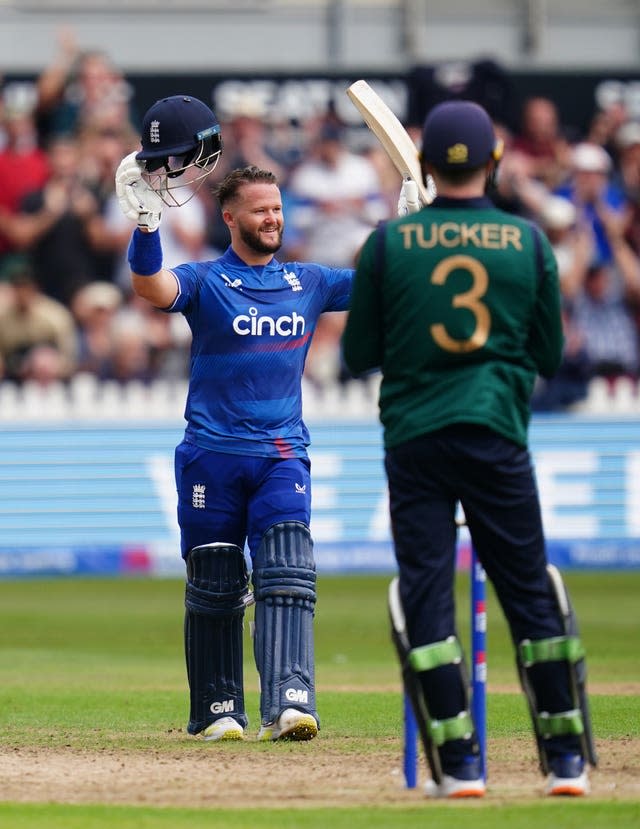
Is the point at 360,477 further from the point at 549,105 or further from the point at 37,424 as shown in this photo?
the point at 549,105

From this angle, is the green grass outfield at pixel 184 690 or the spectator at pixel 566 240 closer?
the green grass outfield at pixel 184 690

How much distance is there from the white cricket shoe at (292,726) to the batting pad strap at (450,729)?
1857mm

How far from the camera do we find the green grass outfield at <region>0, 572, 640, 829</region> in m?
5.91

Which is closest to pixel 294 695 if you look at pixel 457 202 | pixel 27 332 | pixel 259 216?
pixel 259 216

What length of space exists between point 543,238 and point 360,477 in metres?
12.0

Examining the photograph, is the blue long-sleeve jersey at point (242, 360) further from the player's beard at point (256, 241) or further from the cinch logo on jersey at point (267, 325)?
the player's beard at point (256, 241)

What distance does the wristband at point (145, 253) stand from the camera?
7.69m

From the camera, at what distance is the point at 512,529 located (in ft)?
19.9

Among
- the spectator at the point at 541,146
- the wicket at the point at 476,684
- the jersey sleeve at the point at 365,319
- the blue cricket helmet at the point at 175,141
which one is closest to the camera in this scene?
the jersey sleeve at the point at 365,319

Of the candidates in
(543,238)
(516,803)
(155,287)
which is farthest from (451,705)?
(155,287)

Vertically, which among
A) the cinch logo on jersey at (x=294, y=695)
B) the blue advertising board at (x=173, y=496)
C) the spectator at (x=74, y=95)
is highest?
the spectator at (x=74, y=95)

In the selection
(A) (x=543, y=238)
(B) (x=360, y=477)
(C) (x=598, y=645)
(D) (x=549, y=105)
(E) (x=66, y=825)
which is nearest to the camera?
(E) (x=66, y=825)

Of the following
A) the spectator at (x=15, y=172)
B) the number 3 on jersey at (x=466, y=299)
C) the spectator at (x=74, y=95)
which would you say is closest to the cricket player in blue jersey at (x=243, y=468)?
the number 3 on jersey at (x=466, y=299)

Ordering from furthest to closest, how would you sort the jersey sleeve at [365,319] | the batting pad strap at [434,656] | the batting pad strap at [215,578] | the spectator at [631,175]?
1. the spectator at [631,175]
2. the batting pad strap at [215,578]
3. the jersey sleeve at [365,319]
4. the batting pad strap at [434,656]
